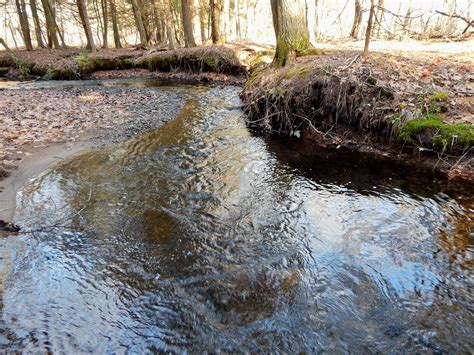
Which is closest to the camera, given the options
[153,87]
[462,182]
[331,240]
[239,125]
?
[331,240]

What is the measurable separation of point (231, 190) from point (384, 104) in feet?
13.2

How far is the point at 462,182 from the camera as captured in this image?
5.71 meters

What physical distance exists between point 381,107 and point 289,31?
→ 5.05 m

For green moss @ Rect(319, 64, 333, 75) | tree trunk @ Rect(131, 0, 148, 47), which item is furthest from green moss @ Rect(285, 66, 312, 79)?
tree trunk @ Rect(131, 0, 148, 47)

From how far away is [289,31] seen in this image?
10.6 meters

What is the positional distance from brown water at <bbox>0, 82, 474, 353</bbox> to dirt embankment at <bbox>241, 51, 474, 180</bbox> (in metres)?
0.76

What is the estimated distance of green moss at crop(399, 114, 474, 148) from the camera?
19.4 ft

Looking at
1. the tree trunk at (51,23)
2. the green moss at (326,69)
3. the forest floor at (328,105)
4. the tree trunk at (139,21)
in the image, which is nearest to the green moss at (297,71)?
the forest floor at (328,105)

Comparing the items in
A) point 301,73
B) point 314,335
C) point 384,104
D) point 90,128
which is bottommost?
point 314,335

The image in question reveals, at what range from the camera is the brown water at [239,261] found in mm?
3131

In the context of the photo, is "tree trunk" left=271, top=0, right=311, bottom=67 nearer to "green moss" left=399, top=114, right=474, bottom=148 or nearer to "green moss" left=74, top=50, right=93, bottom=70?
"green moss" left=399, top=114, right=474, bottom=148

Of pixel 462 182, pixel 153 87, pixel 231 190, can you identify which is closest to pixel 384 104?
pixel 462 182

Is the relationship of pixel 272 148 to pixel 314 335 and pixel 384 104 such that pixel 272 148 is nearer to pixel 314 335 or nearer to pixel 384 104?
pixel 384 104

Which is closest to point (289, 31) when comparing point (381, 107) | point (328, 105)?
point (328, 105)
